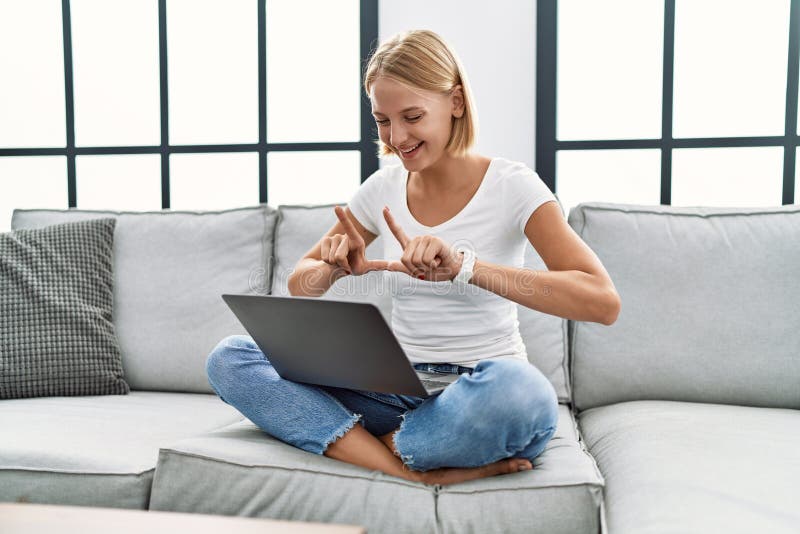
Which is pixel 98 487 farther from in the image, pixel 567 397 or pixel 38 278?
pixel 567 397

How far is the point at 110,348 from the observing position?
6.32ft

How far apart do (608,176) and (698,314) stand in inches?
31.0

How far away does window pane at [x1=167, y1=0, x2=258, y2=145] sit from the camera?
2619 mm

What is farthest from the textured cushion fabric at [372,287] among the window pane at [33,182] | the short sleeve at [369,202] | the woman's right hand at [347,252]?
the window pane at [33,182]

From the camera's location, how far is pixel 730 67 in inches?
90.7

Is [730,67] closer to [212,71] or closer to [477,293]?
[477,293]

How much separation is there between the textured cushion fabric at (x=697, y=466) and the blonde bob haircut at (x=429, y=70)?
713mm

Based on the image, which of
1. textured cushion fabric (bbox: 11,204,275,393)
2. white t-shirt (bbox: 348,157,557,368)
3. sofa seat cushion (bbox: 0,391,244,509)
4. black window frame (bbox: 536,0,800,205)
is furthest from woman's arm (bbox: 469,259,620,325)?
black window frame (bbox: 536,0,800,205)

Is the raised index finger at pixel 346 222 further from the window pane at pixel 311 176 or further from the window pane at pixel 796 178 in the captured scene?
the window pane at pixel 796 178

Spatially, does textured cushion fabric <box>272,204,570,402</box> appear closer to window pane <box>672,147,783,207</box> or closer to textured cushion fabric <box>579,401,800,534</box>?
textured cushion fabric <box>579,401,800,534</box>

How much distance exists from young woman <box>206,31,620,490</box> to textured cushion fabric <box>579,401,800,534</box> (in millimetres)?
188

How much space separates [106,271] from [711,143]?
1917mm

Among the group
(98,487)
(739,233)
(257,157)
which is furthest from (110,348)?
(739,233)

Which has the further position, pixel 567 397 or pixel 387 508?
pixel 567 397
